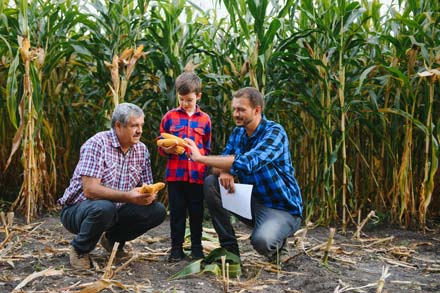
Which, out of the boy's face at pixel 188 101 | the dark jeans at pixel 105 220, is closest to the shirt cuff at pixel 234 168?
the boy's face at pixel 188 101

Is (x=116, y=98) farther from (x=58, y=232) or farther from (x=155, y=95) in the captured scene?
(x=58, y=232)

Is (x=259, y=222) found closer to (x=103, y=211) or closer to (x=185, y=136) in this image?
(x=185, y=136)

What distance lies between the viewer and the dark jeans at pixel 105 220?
3.54 meters

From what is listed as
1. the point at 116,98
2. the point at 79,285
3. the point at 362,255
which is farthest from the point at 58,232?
the point at 362,255

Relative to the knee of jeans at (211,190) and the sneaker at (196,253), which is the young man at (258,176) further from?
the sneaker at (196,253)

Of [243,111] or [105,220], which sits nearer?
[105,220]

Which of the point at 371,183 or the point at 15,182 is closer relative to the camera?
the point at 371,183

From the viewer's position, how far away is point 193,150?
142 inches

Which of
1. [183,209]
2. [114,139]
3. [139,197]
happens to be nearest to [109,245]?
[183,209]

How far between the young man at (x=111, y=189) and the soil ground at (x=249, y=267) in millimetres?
234

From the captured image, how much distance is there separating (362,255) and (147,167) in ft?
5.92

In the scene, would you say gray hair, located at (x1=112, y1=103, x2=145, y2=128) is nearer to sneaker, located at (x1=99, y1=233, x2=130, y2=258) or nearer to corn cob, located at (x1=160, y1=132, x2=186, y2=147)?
corn cob, located at (x1=160, y1=132, x2=186, y2=147)

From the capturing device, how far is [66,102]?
6188 mm

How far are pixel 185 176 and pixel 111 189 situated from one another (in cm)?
55
